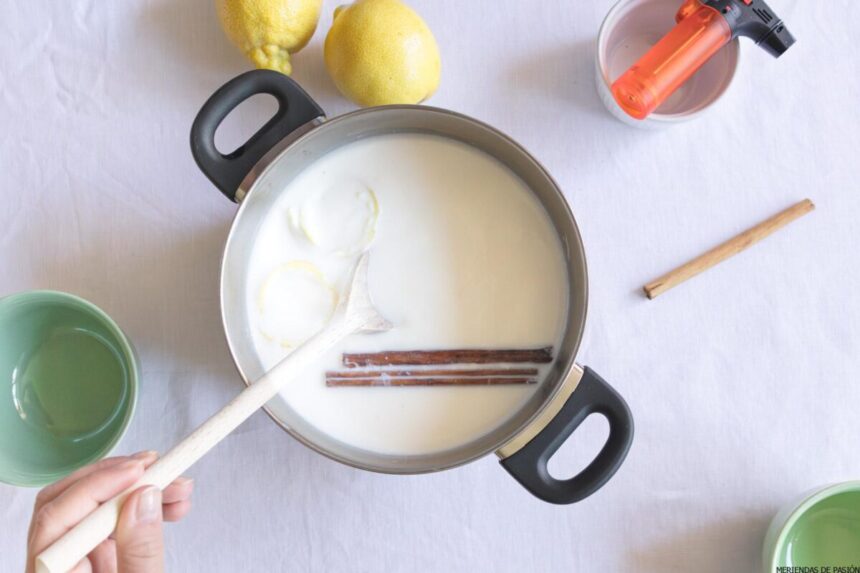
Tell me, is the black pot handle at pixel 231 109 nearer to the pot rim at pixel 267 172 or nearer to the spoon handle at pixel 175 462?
the pot rim at pixel 267 172

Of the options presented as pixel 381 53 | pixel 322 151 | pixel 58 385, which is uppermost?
pixel 381 53

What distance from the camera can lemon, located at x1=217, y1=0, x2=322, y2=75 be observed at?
687 mm

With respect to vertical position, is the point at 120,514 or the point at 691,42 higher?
the point at 691,42

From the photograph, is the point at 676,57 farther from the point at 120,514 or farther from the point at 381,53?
the point at 120,514

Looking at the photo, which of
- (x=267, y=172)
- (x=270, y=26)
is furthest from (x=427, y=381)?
(x=270, y=26)

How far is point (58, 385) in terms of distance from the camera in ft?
2.43

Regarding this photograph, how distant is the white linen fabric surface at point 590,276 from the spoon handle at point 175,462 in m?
0.15

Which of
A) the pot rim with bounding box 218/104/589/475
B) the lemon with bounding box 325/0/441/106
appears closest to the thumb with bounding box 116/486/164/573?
the pot rim with bounding box 218/104/589/475

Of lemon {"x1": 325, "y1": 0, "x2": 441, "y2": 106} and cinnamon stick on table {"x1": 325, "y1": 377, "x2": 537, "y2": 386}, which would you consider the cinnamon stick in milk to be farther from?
lemon {"x1": 325, "y1": 0, "x2": 441, "y2": 106}

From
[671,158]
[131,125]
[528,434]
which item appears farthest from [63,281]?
[671,158]

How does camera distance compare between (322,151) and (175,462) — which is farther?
(322,151)

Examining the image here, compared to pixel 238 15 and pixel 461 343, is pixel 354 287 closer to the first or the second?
pixel 461 343

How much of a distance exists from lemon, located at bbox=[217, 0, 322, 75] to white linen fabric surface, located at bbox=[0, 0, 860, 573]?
5cm

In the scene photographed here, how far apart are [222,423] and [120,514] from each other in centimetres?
9
